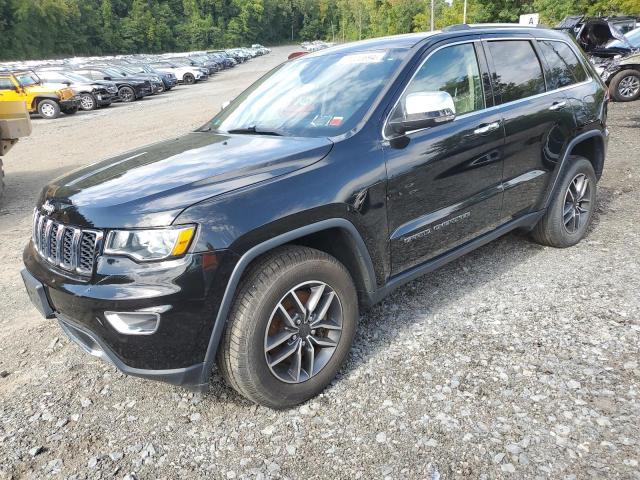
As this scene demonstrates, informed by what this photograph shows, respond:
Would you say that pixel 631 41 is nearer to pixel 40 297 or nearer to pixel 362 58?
pixel 362 58

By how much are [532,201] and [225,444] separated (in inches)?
118

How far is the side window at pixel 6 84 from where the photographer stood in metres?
16.0

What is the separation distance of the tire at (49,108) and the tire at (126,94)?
4.88 m

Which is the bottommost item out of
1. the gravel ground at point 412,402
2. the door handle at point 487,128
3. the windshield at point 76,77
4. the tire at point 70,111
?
the tire at point 70,111

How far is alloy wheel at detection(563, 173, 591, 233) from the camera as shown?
174 inches

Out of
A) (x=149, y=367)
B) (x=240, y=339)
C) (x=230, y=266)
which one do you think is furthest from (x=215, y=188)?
(x=149, y=367)

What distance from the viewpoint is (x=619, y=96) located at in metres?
13.1

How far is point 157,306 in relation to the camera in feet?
7.16

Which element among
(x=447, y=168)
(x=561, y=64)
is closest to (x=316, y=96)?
(x=447, y=168)

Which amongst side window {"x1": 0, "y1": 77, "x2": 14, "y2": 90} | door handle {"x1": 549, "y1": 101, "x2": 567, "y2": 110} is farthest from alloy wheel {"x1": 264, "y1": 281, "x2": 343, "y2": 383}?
side window {"x1": 0, "y1": 77, "x2": 14, "y2": 90}

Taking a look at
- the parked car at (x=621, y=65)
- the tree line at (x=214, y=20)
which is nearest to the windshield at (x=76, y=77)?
the parked car at (x=621, y=65)

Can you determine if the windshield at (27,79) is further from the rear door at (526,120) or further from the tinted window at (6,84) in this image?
the rear door at (526,120)

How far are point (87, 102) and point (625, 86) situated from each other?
742 inches

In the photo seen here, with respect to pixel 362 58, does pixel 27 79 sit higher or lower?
lower
